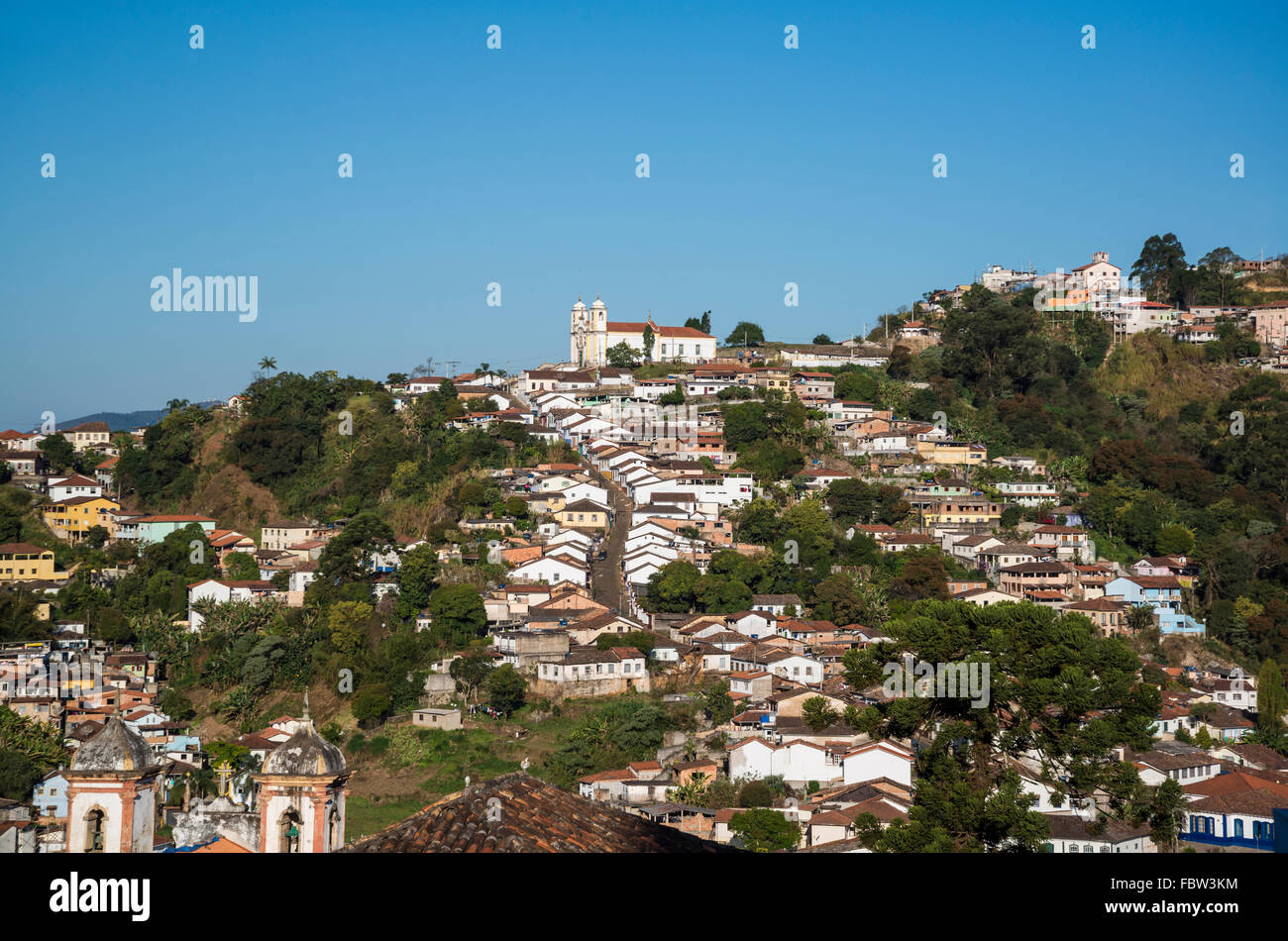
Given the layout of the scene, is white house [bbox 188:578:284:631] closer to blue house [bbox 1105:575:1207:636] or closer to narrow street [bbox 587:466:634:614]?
narrow street [bbox 587:466:634:614]

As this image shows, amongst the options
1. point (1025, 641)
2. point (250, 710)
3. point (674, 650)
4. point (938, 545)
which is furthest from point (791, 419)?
point (1025, 641)

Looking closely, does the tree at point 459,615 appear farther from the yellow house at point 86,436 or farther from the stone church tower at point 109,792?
the yellow house at point 86,436

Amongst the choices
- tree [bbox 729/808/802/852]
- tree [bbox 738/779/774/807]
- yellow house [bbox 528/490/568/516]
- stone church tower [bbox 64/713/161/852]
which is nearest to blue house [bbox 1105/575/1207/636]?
yellow house [bbox 528/490/568/516]

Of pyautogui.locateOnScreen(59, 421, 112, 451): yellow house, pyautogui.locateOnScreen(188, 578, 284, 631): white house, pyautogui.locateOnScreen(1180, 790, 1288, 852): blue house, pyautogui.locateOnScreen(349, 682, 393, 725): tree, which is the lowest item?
pyautogui.locateOnScreen(1180, 790, 1288, 852): blue house

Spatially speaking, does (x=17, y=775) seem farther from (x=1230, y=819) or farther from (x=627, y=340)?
(x=627, y=340)

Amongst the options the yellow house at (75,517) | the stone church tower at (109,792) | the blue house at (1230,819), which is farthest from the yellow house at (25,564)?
the stone church tower at (109,792)
